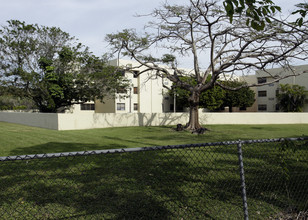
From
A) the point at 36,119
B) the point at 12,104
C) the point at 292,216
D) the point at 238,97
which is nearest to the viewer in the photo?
the point at 292,216

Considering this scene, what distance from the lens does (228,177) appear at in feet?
18.8

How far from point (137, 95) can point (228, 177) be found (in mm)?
31929

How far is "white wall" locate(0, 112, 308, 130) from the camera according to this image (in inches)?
795

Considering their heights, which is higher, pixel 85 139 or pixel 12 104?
pixel 12 104

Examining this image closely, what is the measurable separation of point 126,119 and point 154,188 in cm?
1901

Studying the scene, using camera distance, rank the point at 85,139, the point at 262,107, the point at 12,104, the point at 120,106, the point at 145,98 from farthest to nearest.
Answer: the point at 12,104
the point at 262,107
the point at 145,98
the point at 120,106
the point at 85,139

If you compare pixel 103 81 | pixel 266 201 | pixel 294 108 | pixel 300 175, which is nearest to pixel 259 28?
pixel 266 201

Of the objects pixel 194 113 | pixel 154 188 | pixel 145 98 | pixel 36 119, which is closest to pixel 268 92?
pixel 145 98

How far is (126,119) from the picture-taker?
23750 millimetres

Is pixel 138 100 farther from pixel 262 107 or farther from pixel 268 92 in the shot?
pixel 268 92

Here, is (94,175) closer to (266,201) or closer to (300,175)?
(266,201)

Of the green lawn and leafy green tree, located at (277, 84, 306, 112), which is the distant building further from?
the green lawn

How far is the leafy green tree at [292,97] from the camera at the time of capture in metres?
36.6

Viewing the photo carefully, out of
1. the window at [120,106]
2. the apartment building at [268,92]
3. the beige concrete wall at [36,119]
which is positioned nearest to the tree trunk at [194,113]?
the beige concrete wall at [36,119]
